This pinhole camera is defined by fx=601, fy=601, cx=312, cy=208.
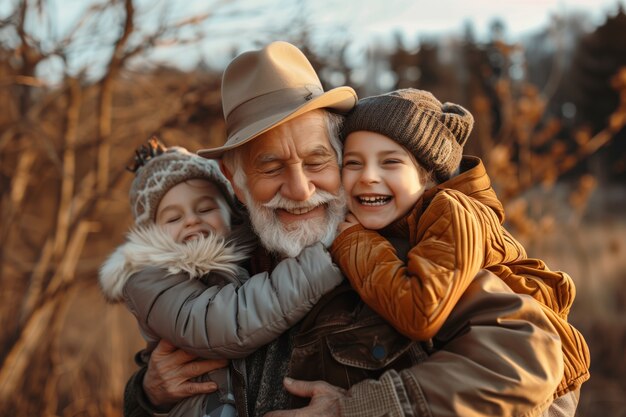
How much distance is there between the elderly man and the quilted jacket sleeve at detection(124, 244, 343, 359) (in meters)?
0.04

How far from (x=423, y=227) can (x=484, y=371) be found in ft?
1.58

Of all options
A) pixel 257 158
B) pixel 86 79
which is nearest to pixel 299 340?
pixel 257 158

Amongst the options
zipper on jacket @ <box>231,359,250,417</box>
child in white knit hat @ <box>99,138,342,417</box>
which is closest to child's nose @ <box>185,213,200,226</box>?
child in white knit hat @ <box>99,138,342,417</box>

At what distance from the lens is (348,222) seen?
2.21m

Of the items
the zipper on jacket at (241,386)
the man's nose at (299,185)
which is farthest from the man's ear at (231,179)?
the zipper on jacket at (241,386)

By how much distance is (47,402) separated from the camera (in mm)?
5363

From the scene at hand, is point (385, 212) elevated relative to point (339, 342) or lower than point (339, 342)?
elevated

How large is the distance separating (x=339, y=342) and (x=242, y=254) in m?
0.62

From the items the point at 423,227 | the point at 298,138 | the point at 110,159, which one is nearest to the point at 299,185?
the point at 298,138

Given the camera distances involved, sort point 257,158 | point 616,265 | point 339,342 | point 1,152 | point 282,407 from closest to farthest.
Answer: point 339,342
point 282,407
point 257,158
point 1,152
point 616,265

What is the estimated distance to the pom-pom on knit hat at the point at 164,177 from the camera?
255 cm

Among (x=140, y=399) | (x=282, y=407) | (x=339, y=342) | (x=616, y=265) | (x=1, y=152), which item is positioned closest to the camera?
(x=339, y=342)

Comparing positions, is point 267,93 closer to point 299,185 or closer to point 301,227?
point 299,185

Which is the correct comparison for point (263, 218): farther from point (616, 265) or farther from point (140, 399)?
point (616, 265)
